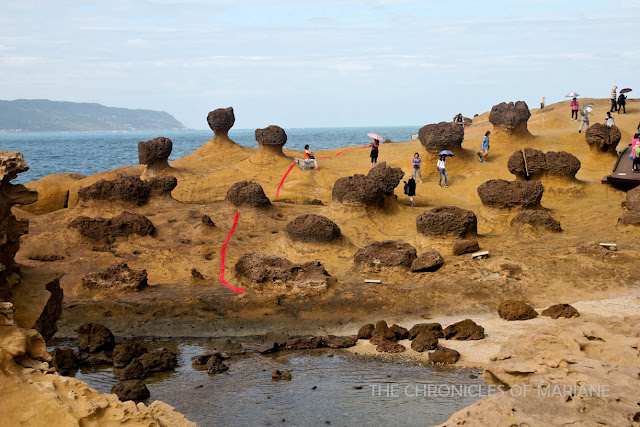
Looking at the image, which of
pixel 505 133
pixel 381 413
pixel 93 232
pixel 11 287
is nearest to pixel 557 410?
pixel 381 413

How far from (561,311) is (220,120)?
2091cm

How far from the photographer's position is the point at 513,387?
6902 millimetres

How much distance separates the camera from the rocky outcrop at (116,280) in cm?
1488

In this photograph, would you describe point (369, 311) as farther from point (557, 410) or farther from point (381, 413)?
point (557, 410)

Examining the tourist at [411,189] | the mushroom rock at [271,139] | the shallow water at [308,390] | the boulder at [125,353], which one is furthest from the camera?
the mushroom rock at [271,139]

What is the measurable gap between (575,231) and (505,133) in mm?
11901

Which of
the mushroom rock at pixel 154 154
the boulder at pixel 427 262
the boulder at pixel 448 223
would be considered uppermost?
the mushroom rock at pixel 154 154

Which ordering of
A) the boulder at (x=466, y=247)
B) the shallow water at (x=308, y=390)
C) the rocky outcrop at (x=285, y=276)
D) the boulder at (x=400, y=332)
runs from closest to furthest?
the shallow water at (x=308, y=390), the boulder at (x=400, y=332), the rocky outcrop at (x=285, y=276), the boulder at (x=466, y=247)

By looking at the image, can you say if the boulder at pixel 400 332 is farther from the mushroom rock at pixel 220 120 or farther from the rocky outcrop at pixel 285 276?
the mushroom rock at pixel 220 120

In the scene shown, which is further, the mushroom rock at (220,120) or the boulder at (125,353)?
the mushroom rock at (220,120)

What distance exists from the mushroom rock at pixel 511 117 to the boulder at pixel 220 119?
1163 cm

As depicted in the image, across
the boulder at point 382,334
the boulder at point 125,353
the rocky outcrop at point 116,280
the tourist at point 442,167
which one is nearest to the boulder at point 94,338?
the boulder at point 125,353

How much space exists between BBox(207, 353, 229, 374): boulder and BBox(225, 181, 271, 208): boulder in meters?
8.85

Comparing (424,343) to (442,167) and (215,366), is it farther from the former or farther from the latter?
(442,167)
